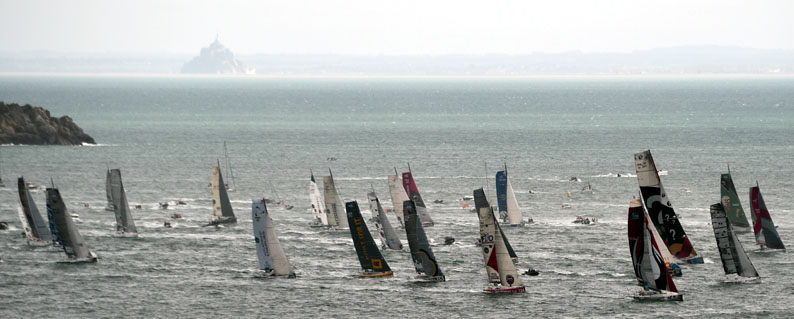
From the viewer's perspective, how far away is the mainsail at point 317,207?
98000 millimetres

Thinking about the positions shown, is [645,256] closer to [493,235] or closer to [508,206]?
[493,235]

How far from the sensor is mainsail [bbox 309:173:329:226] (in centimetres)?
9800

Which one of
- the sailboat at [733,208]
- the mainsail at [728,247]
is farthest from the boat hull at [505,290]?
the sailboat at [733,208]

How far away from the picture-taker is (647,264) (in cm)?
6762

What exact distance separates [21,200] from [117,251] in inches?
377

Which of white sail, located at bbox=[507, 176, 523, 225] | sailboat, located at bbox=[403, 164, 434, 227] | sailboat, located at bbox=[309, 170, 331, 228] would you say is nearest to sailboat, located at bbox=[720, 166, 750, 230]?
white sail, located at bbox=[507, 176, 523, 225]

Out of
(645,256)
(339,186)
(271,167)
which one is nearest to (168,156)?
(271,167)

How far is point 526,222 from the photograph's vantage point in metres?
100

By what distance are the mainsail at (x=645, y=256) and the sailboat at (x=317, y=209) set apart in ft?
118

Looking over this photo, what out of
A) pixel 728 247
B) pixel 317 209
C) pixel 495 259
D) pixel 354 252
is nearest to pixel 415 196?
pixel 317 209

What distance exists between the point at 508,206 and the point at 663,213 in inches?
845

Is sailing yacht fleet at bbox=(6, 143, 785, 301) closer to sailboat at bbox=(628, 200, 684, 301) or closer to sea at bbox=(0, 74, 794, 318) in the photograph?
sailboat at bbox=(628, 200, 684, 301)

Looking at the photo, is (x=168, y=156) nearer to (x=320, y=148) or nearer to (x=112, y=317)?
(x=320, y=148)

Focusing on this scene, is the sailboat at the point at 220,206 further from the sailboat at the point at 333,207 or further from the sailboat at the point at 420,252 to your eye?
the sailboat at the point at 420,252
